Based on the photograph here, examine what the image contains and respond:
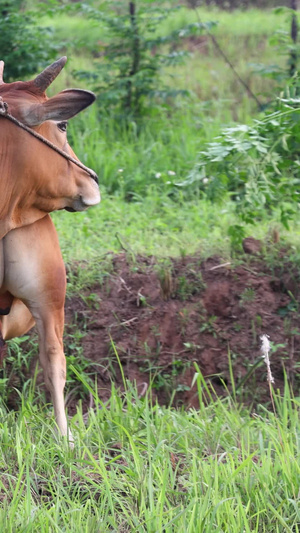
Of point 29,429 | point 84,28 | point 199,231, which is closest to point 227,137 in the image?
point 199,231

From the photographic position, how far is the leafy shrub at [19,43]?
6.67 m

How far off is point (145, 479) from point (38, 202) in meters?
1.06

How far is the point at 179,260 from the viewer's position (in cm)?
462

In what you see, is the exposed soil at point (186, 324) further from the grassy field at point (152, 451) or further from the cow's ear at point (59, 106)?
the cow's ear at point (59, 106)

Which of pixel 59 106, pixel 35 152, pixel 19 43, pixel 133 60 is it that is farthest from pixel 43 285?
pixel 133 60

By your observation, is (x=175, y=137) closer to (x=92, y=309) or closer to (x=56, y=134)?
(x=92, y=309)

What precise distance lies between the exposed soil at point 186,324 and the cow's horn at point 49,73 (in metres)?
1.80

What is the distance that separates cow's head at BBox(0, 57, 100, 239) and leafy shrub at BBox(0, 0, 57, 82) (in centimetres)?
414

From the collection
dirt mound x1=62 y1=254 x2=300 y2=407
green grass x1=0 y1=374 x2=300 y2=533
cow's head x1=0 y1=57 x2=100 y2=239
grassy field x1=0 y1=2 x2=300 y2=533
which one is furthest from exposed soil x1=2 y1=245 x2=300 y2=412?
cow's head x1=0 y1=57 x2=100 y2=239

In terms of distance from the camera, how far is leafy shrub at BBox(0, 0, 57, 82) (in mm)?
6668

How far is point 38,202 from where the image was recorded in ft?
9.16

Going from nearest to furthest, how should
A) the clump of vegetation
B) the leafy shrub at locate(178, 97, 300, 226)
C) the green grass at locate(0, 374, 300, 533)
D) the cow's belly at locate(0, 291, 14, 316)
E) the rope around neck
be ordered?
the green grass at locate(0, 374, 300, 533) → the rope around neck → the cow's belly at locate(0, 291, 14, 316) → the leafy shrub at locate(178, 97, 300, 226) → the clump of vegetation

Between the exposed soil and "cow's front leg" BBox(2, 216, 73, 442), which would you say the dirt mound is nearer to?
the exposed soil

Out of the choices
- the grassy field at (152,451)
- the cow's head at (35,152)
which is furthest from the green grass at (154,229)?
the cow's head at (35,152)
